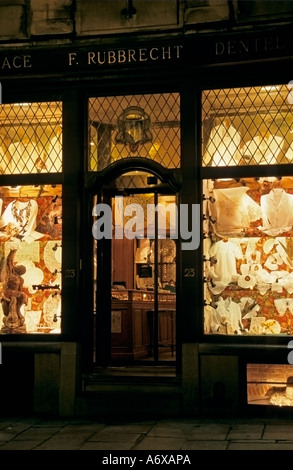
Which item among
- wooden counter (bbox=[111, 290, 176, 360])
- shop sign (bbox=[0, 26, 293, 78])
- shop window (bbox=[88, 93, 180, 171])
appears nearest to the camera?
shop sign (bbox=[0, 26, 293, 78])

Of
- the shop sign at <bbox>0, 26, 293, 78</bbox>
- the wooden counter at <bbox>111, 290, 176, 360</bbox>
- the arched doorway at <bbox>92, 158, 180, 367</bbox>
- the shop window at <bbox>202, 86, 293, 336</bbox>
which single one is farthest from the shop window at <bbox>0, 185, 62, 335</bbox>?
the wooden counter at <bbox>111, 290, 176, 360</bbox>

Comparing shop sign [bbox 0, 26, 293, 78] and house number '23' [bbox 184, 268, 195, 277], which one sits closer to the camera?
shop sign [bbox 0, 26, 293, 78]

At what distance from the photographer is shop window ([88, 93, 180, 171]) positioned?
1041cm

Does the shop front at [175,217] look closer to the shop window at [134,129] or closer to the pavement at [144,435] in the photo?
the shop window at [134,129]

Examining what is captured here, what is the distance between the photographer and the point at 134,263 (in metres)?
15.3

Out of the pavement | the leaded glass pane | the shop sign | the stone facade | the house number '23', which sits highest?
the stone facade

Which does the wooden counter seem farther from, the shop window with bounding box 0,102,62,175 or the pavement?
the shop window with bounding box 0,102,62,175

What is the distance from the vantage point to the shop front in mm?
9828

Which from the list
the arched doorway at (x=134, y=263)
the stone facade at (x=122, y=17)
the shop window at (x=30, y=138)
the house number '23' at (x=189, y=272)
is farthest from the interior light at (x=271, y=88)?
the shop window at (x=30, y=138)

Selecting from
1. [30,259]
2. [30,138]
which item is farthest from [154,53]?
[30,259]

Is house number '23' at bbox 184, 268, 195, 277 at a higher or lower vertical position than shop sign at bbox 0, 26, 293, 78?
lower

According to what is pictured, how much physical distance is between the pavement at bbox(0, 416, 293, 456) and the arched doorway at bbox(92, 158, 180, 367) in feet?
5.26

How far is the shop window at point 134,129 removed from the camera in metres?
10.4

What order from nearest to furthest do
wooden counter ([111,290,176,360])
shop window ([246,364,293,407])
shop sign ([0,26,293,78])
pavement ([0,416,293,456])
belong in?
pavement ([0,416,293,456])
shop window ([246,364,293,407])
shop sign ([0,26,293,78])
wooden counter ([111,290,176,360])
